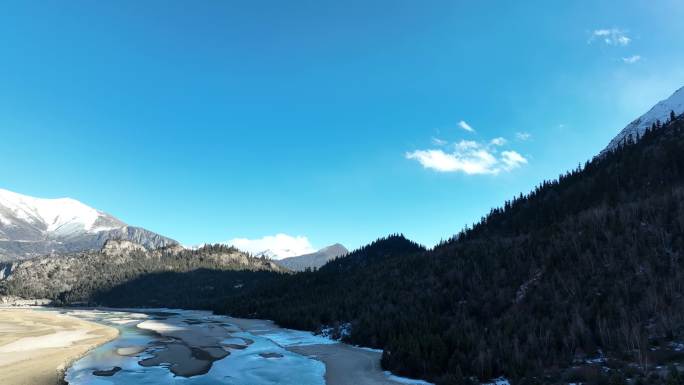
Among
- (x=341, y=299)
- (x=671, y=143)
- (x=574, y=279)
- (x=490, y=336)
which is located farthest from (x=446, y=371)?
(x=671, y=143)

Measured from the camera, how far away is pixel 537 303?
3709cm

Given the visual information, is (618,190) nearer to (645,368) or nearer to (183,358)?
(645,368)

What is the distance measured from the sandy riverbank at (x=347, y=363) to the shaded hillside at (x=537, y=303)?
1892 millimetres

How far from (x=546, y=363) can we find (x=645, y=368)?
21.2 feet

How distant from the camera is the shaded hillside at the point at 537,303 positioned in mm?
26922

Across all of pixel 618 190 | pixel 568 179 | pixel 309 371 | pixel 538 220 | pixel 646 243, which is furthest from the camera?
pixel 568 179

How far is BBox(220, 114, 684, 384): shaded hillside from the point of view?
26.9 meters

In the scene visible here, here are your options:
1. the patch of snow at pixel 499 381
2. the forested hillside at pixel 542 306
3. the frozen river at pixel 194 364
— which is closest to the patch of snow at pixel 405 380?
the forested hillside at pixel 542 306

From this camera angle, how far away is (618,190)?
3408 inches

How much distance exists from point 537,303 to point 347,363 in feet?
57.0

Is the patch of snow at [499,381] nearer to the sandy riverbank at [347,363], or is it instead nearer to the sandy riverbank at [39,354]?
the sandy riverbank at [347,363]

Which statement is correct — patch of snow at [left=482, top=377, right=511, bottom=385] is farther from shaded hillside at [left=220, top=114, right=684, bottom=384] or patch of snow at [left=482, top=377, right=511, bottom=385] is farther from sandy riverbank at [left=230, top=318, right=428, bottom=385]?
sandy riverbank at [left=230, top=318, right=428, bottom=385]

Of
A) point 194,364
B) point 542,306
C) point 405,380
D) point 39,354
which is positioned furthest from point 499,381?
point 39,354

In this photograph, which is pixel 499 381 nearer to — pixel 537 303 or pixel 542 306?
pixel 542 306
